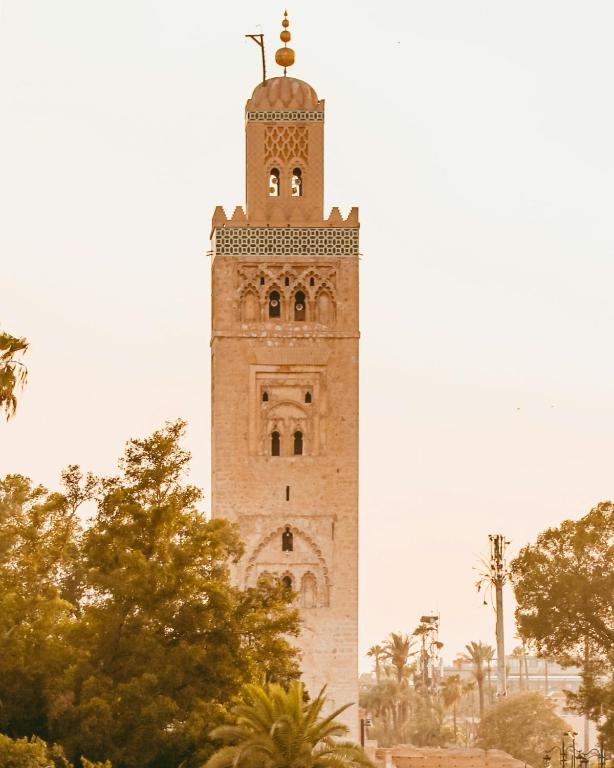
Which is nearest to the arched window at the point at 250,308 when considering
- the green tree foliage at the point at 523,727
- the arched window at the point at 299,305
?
the arched window at the point at 299,305

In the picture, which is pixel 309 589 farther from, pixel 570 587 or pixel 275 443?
pixel 570 587

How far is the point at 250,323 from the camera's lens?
49.0 meters

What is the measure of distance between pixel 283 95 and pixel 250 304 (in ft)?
16.7

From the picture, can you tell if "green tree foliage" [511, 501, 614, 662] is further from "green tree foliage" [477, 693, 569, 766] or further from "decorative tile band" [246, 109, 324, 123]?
"green tree foliage" [477, 693, 569, 766]

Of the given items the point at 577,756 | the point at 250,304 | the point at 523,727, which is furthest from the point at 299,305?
the point at 523,727

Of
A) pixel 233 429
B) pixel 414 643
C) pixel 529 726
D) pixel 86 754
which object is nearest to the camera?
pixel 86 754

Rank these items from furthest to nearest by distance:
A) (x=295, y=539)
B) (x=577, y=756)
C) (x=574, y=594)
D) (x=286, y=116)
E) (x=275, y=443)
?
(x=286, y=116)
(x=275, y=443)
(x=295, y=539)
(x=574, y=594)
(x=577, y=756)

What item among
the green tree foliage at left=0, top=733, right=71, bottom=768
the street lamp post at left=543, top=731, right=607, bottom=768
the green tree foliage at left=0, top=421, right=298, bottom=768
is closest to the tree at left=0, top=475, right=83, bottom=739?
the green tree foliage at left=0, top=421, right=298, bottom=768

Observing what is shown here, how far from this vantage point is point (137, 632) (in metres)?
34.9

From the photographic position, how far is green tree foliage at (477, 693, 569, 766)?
2564 inches

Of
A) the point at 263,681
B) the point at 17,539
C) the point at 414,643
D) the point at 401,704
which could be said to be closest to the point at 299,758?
the point at 263,681

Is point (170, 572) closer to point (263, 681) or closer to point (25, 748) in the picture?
point (263, 681)

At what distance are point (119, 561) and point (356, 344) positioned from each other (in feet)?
49.9

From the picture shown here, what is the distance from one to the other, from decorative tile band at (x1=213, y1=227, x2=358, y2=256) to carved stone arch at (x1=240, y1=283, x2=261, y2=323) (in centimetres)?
84
